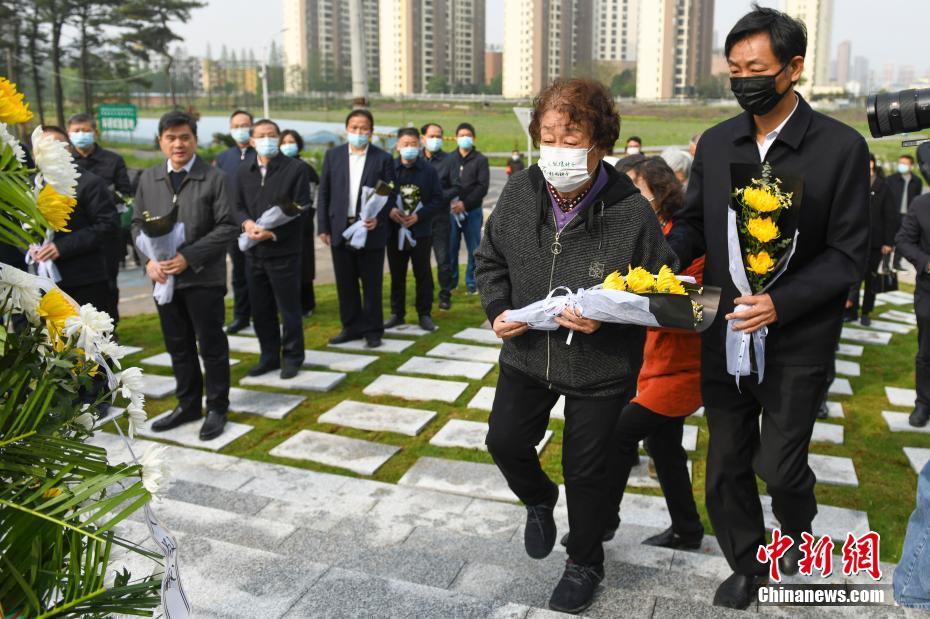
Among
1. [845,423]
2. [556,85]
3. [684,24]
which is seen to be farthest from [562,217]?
[684,24]

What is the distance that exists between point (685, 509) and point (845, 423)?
283 cm

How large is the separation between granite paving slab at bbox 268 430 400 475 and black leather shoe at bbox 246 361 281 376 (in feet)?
4.87

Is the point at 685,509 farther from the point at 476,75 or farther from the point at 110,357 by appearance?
the point at 476,75

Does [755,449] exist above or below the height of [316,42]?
below

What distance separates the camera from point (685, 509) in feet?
11.5

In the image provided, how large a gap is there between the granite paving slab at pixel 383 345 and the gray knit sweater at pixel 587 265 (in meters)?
4.38

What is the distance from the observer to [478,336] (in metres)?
7.84

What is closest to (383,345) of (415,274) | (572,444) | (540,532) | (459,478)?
(415,274)

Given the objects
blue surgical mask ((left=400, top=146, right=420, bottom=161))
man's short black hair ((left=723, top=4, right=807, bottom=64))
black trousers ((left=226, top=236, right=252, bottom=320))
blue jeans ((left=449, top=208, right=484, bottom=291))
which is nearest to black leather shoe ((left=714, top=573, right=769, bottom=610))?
man's short black hair ((left=723, top=4, right=807, bottom=64))

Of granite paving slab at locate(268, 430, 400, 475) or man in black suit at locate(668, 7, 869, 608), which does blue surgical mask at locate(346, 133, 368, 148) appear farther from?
man in black suit at locate(668, 7, 869, 608)

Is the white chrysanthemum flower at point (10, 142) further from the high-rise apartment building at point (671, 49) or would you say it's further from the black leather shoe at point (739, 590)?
the high-rise apartment building at point (671, 49)

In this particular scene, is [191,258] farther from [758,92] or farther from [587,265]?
[758,92]

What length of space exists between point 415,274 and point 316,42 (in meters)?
65.7

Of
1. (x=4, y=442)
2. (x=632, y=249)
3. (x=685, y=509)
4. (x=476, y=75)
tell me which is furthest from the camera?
(x=476, y=75)
